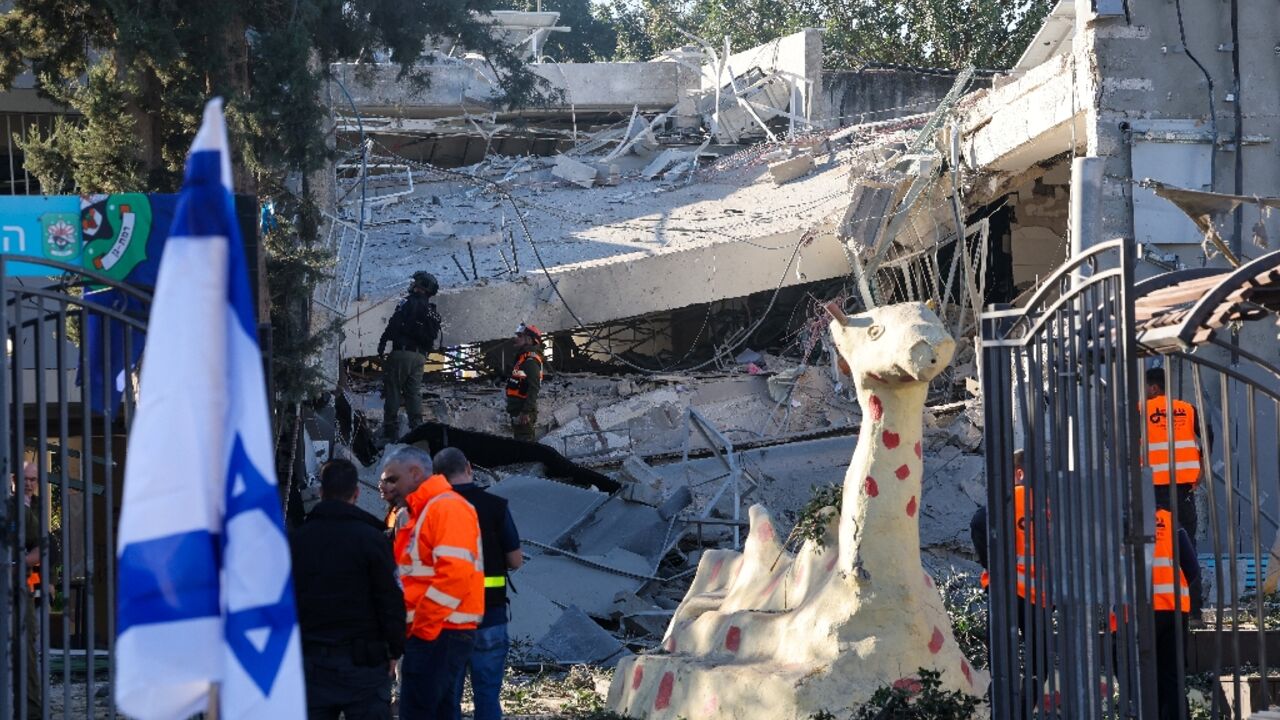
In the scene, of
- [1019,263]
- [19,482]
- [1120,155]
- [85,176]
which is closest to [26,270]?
[85,176]

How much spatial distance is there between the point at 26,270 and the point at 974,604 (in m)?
7.42

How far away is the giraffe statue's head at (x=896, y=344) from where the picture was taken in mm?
7914

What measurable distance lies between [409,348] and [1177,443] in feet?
32.0

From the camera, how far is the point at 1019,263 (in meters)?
20.5

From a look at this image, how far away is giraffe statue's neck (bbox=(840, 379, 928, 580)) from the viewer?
829 cm

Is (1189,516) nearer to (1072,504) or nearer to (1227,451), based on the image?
(1227,451)

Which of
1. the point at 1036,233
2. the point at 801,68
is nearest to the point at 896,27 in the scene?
the point at 801,68

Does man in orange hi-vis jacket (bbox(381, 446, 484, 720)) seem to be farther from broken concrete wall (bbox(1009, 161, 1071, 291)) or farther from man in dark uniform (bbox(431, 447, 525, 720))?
broken concrete wall (bbox(1009, 161, 1071, 291))

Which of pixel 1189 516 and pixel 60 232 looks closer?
pixel 1189 516

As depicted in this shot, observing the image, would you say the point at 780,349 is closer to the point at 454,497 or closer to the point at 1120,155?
the point at 1120,155

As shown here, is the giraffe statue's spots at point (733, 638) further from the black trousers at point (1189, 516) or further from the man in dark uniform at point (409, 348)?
the man in dark uniform at point (409, 348)

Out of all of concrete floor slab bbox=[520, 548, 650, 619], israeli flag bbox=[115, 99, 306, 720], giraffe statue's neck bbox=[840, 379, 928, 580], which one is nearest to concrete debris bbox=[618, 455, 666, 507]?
concrete floor slab bbox=[520, 548, 650, 619]

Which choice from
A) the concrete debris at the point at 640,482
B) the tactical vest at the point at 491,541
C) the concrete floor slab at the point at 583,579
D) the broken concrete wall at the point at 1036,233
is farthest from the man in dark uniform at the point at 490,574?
the broken concrete wall at the point at 1036,233

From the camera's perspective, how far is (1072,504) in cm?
638
